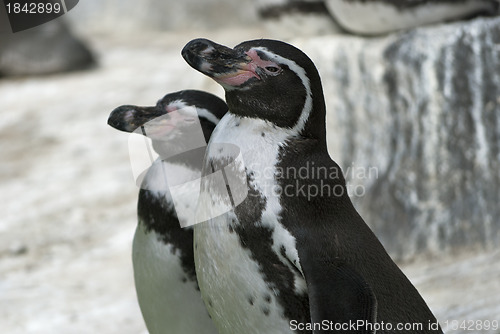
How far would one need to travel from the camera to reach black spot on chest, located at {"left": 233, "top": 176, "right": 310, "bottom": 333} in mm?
1538

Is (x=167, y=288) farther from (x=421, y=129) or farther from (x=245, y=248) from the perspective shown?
(x=421, y=129)

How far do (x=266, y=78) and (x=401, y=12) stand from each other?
7.28 ft

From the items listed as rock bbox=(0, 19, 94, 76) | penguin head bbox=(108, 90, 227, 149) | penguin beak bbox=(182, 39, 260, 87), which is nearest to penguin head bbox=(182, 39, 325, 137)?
penguin beak bbox=(182, 39, 260, 87)

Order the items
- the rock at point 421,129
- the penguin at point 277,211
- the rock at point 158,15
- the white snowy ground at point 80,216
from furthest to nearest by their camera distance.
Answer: the rock at point 158,15 → the rock at point 421,129 → the white snowy ground at point 80,216 → the penguin at point 277,211

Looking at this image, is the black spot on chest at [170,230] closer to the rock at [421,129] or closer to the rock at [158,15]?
the rock at [421,129]

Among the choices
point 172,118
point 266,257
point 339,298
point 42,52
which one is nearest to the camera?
point 339,298

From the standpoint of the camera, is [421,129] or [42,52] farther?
[42,52]

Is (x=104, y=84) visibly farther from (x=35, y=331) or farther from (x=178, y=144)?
(x=178, y=144)

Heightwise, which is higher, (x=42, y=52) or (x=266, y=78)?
(x=266, y=78)

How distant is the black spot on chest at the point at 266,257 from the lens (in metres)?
1.54

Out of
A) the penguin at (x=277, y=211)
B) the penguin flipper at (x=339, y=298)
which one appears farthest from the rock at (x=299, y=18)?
the penguin flipper at (x=339, y=298)

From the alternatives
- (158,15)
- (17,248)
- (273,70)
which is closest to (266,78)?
(273,70)

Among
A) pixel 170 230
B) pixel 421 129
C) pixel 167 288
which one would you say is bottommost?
pixel 421 129

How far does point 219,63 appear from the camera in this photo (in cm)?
155
